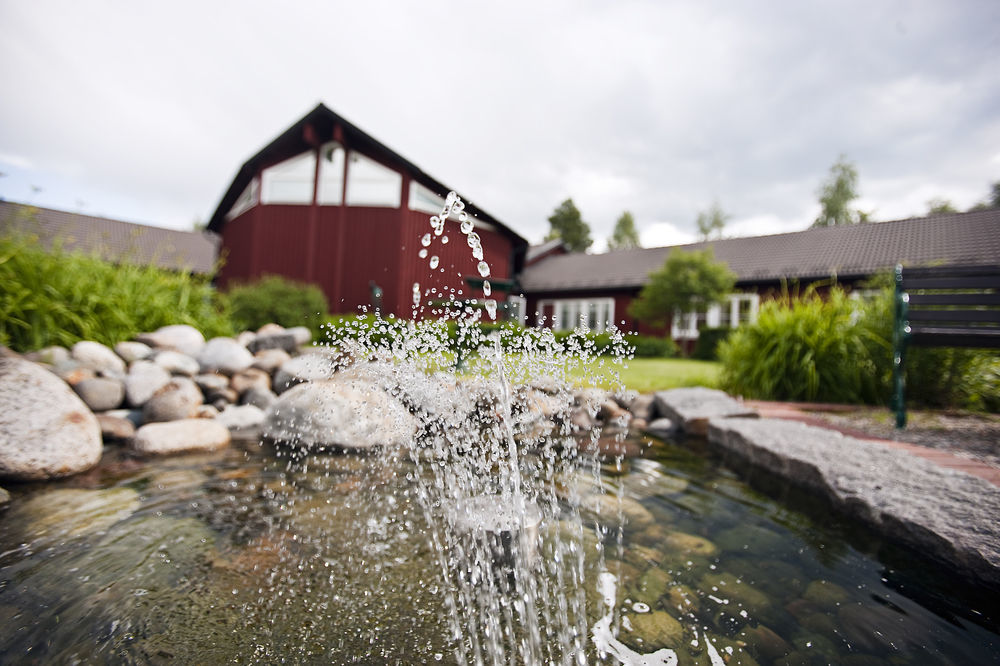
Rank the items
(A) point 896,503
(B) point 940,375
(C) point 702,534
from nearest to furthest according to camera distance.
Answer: (A) point 896,503
(C) point 702,534
(B) point 940,375

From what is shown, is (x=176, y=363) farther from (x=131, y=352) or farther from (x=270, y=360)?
(x=270, y=360)

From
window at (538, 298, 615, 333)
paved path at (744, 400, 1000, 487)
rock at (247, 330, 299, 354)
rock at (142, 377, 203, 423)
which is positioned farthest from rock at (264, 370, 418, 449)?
window at (538, 298, 615, 333)

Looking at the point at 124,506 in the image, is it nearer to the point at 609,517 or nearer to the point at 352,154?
the point at 609,517

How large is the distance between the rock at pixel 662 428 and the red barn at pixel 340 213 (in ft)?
26.6

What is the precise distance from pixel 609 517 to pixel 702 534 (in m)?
0.47

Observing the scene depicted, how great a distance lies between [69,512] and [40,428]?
833mm

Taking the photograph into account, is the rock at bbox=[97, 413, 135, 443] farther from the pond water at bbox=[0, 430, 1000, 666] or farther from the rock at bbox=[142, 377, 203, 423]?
the pond water at bbox=[0, 430, 1000, 666]

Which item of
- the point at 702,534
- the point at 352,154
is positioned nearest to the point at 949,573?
the point at 702,534

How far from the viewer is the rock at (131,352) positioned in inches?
195

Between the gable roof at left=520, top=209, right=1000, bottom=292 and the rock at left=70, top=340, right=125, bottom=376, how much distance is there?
14670 mm

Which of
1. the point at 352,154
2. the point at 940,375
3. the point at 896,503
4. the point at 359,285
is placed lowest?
the point at 896,503

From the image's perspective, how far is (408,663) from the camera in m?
1.33

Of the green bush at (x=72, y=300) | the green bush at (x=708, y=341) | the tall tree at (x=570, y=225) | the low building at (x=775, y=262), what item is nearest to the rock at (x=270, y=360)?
the green bush at (x=72, y=300)

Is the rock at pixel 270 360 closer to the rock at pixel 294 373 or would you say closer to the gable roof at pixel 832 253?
the rock at pixel 294 373
